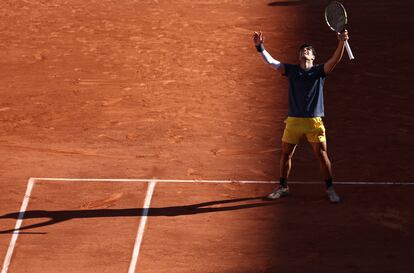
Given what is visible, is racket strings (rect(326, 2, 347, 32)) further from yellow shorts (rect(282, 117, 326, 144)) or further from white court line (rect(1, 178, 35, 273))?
white court line (rect(1, 178, 35, 273))

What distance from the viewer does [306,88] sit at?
15945mm

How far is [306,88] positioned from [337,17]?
1.09 metres

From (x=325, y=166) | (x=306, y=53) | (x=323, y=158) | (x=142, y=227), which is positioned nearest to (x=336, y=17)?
(x=306, y=53)

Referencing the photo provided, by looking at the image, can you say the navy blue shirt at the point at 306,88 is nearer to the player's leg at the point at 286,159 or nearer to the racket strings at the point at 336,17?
the player's leg at the point at 286,159

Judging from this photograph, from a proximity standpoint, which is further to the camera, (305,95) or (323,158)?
(323,158)

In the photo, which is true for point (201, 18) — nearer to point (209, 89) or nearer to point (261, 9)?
point (261, 9)

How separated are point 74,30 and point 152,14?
→ 205cm

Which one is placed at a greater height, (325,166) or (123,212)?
(325,166)

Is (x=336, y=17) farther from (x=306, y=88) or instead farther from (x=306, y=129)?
(x=306, y=129)

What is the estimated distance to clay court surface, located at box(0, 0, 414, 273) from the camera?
15.2 meters

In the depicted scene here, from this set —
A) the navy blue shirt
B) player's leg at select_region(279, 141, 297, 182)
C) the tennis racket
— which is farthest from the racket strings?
player's leg at select_region(279, 141, 297, 182)

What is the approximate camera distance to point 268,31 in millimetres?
24828

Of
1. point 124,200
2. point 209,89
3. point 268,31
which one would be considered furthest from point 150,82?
point 124,200

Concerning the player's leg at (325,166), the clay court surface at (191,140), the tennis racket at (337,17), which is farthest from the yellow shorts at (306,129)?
the tennis racket at (337,17)
